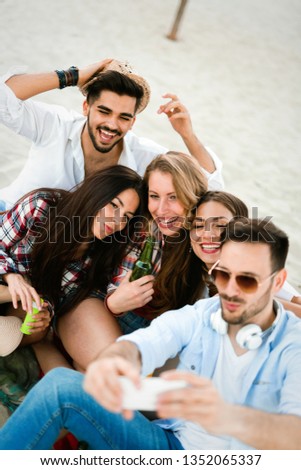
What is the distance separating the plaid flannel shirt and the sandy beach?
2360 mm

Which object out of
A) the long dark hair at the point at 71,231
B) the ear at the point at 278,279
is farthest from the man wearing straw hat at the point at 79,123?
the ear at the point at 278,279

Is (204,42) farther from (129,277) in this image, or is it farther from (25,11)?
(129,277)

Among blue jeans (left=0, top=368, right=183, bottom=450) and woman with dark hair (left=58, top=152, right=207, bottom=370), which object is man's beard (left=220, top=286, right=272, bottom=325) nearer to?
blue jeans (left=0, top=368, right=183, bottom=450)

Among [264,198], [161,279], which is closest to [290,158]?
[264,198]

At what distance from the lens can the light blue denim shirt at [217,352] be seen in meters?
2.08

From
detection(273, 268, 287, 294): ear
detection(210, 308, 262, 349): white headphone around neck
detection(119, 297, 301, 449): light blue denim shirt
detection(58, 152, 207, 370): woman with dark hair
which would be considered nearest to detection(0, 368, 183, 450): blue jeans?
detection(119, 297, 301, 449): light blue denim shirt

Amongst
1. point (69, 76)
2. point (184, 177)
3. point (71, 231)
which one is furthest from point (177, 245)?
point (69, 76)

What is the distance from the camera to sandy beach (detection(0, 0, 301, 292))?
704cm

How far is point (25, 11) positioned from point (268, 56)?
5.16m

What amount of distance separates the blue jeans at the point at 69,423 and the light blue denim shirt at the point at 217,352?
0.58 feet

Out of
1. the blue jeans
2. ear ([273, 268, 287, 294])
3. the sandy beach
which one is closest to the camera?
the blue jeans

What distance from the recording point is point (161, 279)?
10.3ft

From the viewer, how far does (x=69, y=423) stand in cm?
218

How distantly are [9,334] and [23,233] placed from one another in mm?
572
